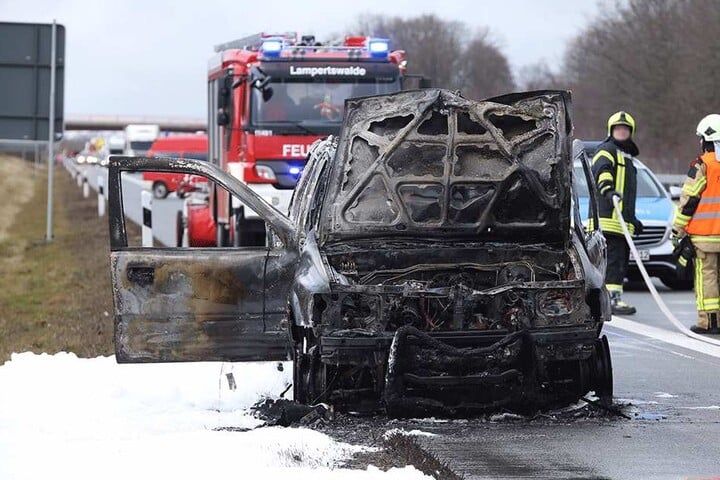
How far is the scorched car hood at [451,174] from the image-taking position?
27.5ft

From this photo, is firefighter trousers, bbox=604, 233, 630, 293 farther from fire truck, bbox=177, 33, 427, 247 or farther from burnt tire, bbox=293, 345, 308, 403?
burnt tire, bbox=293, 345, 308, 403

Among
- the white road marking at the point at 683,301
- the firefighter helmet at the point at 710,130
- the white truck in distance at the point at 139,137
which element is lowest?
the white road marking at the point at 683,301

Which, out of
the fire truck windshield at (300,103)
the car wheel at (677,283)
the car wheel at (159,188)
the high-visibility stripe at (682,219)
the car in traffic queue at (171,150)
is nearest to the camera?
the high-visibility stripe at (682,219)

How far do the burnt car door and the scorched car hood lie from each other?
55 centimetres

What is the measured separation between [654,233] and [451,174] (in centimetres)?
857

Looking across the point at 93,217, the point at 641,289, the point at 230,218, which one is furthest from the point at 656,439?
the point at 93,217

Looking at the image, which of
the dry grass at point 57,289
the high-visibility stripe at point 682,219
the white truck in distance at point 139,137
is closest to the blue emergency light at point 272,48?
the dry grass at point 57,289

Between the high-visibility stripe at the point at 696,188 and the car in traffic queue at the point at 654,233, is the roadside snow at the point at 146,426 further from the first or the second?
the car in traffic queue at the point at 654,233

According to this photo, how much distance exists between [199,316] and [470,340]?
1.81m

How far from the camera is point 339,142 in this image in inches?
Answer: 335

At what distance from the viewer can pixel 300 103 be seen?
17344mm

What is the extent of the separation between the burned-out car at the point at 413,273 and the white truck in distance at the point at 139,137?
59.2 metres

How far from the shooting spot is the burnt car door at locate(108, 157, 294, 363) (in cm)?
859

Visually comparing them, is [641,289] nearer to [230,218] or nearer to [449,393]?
[230,218]
